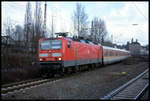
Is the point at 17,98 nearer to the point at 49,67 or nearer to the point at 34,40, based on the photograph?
the point at 49,67

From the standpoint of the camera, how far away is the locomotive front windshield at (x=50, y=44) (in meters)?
14.0

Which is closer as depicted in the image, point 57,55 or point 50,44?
point 57,55

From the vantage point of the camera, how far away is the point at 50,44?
1430 centimetres

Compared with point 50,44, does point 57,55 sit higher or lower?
lower

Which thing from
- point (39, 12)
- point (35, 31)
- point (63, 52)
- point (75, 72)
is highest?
point (39, 12)

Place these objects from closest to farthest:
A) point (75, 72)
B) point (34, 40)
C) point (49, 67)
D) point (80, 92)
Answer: point (80, 92)
point (49, 67)
point (75, 72)
point (34, 40)

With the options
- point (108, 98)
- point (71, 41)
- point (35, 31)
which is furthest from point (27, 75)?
point (35, 31)

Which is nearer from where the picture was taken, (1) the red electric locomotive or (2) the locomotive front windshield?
(1) the red electric locomotive

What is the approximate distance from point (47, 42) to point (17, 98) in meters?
7.44

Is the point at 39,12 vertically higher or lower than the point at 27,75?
higher

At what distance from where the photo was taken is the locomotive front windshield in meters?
14.0

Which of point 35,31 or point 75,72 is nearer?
point 75,72

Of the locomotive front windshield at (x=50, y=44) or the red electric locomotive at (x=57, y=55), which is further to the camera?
the locomotive front windshield at (x=50, y=44)

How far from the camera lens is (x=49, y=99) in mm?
7414
